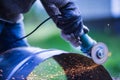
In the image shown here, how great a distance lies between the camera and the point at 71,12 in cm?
150

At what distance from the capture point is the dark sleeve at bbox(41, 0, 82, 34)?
149cm

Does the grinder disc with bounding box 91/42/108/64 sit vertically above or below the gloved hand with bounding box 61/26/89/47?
below

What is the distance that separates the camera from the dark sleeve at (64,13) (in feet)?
4.90

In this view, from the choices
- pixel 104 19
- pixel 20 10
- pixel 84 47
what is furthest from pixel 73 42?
pixel 104 19

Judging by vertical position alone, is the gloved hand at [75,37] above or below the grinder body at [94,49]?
above

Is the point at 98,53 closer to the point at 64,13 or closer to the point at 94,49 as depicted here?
the point at 94,49

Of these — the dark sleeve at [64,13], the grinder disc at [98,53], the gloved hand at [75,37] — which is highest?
the dark sleeve at [64,13]

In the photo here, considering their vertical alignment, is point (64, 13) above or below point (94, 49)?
above

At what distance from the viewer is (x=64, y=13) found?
4.92 ft

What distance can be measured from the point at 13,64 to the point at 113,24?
15.9ft

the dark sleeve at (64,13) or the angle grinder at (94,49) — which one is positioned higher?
the dark sleeve at (64,13)

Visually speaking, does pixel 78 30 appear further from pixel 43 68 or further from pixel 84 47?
pixel 43 68

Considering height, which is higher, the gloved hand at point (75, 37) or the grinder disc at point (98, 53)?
the gloved hand at point (75, 37)

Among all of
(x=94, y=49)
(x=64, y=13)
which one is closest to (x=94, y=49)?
(x=94, y=49)
